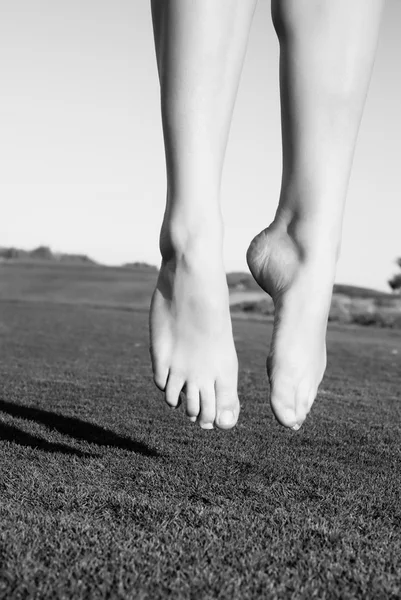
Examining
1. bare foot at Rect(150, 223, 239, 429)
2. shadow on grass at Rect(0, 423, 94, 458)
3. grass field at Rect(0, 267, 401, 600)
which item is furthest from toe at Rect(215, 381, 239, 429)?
shadow on grass at Rect(0, 423, 94, 458)

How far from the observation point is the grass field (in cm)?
146

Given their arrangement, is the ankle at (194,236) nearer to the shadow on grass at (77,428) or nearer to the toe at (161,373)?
the toe at (161,373)

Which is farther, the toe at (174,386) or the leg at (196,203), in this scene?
the toe at (174,386)

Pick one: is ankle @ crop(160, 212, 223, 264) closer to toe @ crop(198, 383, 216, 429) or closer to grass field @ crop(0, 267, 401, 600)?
toe @ crop(198, 383, 216, 429)

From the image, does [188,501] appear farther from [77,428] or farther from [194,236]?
[77,428]

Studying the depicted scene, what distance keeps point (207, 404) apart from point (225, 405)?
0.04m

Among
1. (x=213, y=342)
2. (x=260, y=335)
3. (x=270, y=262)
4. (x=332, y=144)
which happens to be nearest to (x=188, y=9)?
(x=332, y=144)

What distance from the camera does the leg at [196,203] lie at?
1.24m

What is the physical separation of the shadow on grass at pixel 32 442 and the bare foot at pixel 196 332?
1.18 m

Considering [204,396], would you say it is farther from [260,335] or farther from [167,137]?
[260,335]

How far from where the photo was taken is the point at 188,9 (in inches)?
47.7

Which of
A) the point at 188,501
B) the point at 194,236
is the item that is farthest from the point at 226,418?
the point at 188,501

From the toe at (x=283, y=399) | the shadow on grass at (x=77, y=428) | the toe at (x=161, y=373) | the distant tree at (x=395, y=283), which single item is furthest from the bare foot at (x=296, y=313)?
the distant tree at (x=395, y=283)

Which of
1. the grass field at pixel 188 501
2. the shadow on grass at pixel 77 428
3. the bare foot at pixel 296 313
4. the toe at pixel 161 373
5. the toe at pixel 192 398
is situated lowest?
the shadow on grass at pixel 77 428
